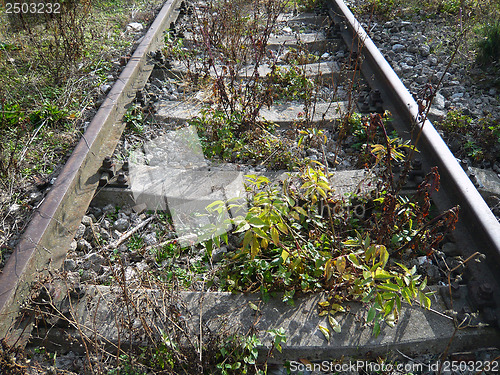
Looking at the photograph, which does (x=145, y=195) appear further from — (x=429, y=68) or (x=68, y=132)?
(x=429, y=68)

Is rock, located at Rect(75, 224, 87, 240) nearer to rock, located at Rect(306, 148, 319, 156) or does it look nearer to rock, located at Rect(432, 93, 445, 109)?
rock, located at Rect(306, 148, 319, 156)

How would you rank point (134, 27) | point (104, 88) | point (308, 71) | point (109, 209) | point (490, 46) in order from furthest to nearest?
point (134, 27)
point (308, 71)
point (490, 46)
point (104, 88)
point (109, 209)

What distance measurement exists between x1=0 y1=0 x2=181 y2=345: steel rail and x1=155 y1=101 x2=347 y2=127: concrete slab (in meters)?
0.37

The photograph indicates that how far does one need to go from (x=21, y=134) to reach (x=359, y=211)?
9.76 feet

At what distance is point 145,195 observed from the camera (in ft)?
10.8

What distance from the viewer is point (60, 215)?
291 cm

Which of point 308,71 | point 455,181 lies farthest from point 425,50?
point 455,181

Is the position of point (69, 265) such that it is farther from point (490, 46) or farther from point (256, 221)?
point (490, 46)

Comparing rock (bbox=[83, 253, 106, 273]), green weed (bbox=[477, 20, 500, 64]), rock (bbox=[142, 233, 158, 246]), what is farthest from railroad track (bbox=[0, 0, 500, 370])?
green weed (bbox=[477, 20, 500, 64])

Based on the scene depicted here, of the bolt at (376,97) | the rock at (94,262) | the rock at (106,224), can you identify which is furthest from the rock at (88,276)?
the bolt at (376,97)

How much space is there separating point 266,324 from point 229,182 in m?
1.27

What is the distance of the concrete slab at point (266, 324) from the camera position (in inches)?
93.0

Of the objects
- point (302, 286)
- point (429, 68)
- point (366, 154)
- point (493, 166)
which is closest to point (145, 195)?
point (302, 286)

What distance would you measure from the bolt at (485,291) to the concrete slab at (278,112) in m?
2.00
